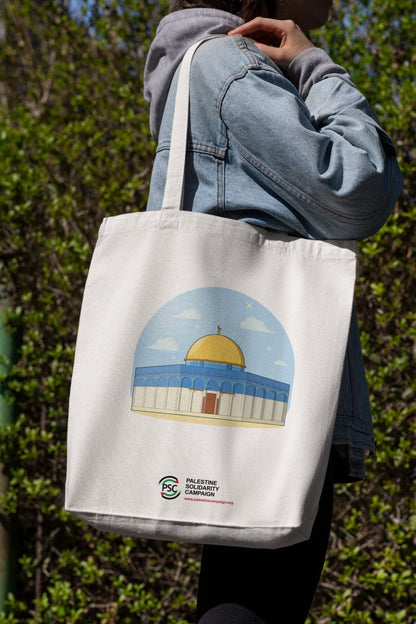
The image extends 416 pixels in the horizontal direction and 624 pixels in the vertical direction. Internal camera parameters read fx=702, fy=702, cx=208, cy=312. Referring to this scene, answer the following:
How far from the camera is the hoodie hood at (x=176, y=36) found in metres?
1.37

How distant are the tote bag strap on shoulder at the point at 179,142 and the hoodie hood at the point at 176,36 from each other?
0.40ft

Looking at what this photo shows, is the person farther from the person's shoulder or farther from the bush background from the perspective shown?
the bush background

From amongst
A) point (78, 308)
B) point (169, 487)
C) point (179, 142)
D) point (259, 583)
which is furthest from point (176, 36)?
point (78, 308)

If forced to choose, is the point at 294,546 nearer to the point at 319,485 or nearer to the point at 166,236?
the point at 319,485

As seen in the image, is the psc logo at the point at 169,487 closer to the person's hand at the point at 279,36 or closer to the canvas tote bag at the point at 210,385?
the canvas tote bag at the point at 210,385

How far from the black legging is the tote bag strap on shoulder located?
55 centimetres

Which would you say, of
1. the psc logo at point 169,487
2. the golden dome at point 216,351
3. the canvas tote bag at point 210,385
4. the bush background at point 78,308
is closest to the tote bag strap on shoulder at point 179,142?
the canvas tote bag at point 210,385

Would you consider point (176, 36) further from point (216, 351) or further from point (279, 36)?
point (216, 351)

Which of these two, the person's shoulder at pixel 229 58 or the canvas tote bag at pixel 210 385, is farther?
the person's shoulder at pixel 229 58

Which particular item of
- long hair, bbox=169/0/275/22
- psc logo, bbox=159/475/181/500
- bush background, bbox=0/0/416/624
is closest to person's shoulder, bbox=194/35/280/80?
long hair, bbox=169/0/275/22

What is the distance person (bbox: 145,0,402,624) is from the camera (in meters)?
1.16

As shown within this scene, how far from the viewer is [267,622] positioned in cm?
117

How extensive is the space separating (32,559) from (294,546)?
2318 mm

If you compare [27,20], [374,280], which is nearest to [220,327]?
[374,280]
